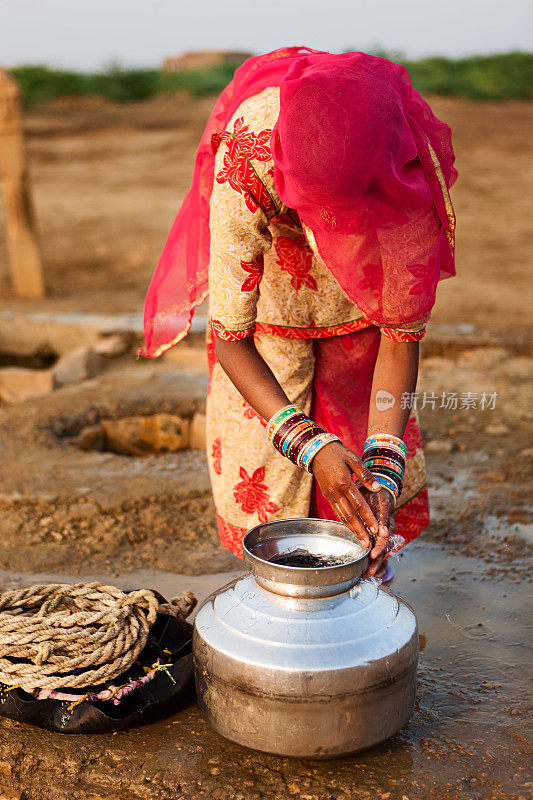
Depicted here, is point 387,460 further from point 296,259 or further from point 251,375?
point 296,259

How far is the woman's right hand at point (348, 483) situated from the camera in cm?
198

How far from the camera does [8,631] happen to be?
2.24 m

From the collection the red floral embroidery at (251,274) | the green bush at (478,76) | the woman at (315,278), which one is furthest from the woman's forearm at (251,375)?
the green bush at (478,76)

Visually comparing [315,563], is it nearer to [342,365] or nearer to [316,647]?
[316,647]

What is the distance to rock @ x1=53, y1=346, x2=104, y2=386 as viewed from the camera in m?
5.60

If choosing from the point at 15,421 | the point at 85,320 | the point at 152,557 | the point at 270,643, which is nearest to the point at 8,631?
the point at 270,643

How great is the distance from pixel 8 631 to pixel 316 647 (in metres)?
0.85

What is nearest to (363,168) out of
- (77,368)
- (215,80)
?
(77,368)

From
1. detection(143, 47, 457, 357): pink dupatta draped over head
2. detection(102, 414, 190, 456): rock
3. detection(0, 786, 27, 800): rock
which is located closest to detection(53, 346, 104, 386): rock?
detection(102, 414, 190, 456): rock

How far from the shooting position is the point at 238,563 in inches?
128

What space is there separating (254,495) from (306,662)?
0.78m

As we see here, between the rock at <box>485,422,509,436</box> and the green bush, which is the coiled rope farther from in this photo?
the green bush

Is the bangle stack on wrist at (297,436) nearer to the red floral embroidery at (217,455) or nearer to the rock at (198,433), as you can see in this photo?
the red floral embroidery at (217,455)

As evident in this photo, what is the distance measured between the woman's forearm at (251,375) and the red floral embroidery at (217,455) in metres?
0.47
